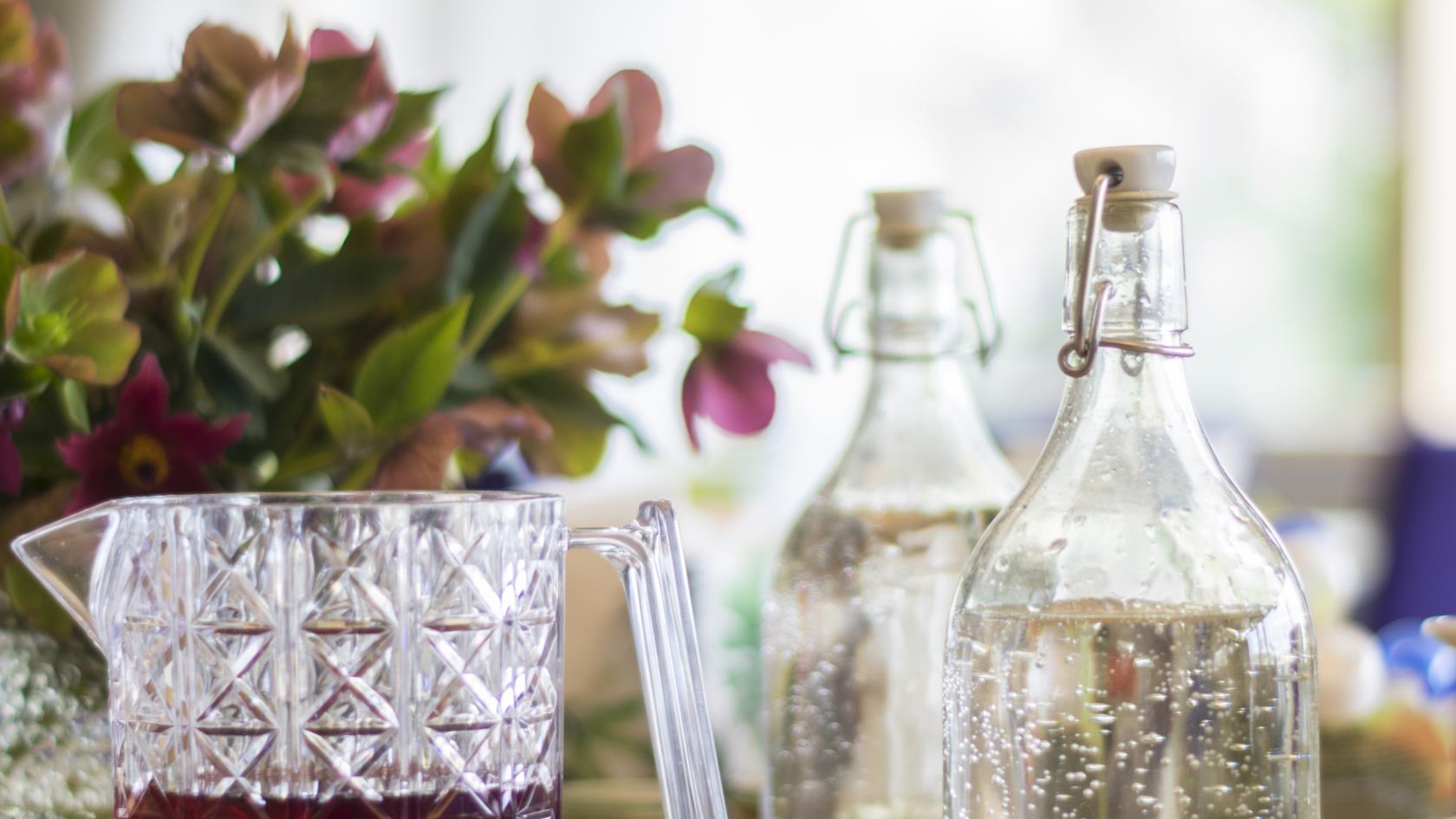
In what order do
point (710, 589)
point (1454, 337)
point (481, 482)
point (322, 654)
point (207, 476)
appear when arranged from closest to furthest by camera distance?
point (322, 654)
point (207, 476)
point (481, 482)
point (710, 589)
point (1454, 337)

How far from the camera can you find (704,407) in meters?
0.52

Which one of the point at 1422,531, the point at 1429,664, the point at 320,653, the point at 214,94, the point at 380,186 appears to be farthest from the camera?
the point at 1422,531

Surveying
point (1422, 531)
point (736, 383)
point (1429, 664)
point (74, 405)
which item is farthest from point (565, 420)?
point (1422, 531)

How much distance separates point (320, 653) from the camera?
0.33 meters

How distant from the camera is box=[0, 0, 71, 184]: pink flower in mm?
489

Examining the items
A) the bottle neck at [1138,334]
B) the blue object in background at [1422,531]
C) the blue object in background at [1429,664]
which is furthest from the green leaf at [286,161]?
the blue object in background at [1422,531]

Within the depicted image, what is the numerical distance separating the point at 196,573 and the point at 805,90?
13.2ft

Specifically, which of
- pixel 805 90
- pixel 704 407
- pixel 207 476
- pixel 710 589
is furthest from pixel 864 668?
pixel 805 90

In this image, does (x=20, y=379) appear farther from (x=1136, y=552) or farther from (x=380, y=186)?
(x=1136, y=552)

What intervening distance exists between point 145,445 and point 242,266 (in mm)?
72

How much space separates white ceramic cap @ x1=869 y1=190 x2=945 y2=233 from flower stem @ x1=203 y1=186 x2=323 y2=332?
20 centimetres

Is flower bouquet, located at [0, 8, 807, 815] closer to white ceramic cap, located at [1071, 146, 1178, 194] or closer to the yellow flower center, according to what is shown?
the yellow flower center

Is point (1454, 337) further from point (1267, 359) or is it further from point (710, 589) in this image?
point (710, 589)

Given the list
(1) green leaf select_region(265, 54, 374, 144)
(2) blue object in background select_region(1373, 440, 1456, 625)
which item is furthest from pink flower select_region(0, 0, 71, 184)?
(2) blue object in background select_region(1373, 440, 1456, 625)
